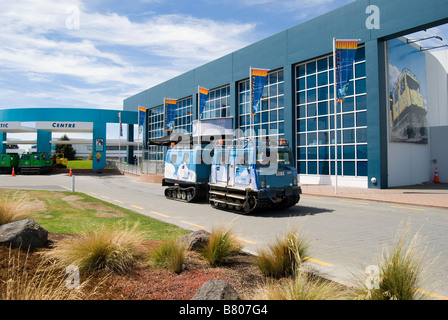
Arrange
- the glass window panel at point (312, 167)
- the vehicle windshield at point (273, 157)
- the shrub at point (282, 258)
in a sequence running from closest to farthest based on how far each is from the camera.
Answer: the shrub at point (282, 258)
the vehicle windshield at point (273, 157)
the glass window panel at point (312, 167)

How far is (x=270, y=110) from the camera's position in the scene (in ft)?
88.4

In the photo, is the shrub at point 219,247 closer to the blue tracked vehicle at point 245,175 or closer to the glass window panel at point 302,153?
the blue tracked vehicle at point 245,175

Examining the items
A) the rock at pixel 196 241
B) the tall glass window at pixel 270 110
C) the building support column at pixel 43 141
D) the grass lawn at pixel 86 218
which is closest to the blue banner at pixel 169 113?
the tall glass window at pixel 270 110

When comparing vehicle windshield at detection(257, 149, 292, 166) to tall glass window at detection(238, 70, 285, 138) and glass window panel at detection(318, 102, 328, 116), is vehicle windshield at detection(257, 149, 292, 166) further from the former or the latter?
tall glass window at detection(238, 70, 285, 138)

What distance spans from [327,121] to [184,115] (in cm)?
1996

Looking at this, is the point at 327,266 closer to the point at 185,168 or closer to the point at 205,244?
the point at 205,244

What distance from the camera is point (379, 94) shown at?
1927cm

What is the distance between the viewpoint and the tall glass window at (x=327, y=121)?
67.4 ft

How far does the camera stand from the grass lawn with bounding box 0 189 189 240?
24.9 ft

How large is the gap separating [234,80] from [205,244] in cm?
2584

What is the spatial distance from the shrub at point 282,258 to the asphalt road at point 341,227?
0.30 meters

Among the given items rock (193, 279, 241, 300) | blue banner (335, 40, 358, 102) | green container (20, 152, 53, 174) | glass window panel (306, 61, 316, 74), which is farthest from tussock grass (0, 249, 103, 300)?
green container (20, 152, 53, 174)

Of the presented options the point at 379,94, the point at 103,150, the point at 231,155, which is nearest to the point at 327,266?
the point at 231,155

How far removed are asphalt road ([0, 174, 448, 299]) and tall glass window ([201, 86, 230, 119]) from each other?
734 inches
